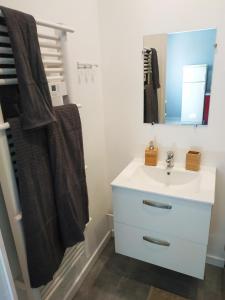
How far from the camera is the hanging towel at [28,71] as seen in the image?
784mm

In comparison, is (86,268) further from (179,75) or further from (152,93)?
(179,75)

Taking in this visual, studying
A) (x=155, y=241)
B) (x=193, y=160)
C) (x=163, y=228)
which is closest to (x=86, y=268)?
(x=155, y=241)

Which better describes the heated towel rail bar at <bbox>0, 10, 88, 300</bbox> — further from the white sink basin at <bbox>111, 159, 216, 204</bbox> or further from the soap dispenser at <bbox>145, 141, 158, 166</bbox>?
the soap dispenser at <bbox>145, 141, 158, 166</bbox>

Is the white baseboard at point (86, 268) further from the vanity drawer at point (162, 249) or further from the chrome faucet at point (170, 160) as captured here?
the chrome faucet at point (170, 160)

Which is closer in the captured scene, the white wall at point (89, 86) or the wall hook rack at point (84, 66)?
the white wall at point (89, 86)

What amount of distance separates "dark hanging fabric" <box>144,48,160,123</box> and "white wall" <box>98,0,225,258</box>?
5cm

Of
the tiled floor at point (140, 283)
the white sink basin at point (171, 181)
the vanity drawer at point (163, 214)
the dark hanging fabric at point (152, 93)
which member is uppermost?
the dark hanging fabric at point (152, 93)

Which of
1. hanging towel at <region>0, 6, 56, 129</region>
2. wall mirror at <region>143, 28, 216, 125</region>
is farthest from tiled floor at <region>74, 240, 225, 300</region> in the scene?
hanging towel at <region>0, 6, 56, 129</region>

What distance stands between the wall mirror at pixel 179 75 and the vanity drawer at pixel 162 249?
779mm

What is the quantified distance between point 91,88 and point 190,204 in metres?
1.03

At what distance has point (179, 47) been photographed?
140 centimetres

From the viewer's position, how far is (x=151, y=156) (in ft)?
5.30

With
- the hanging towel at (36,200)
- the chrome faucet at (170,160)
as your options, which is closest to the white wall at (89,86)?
the hanging towel at (36,200)

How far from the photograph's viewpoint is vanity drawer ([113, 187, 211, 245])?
3.93ft
